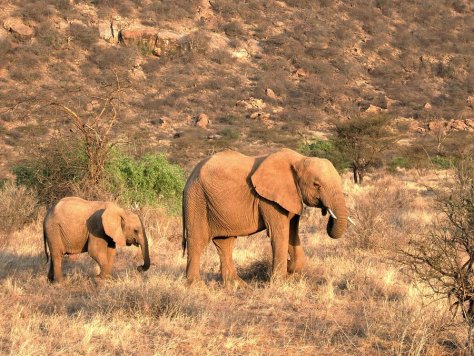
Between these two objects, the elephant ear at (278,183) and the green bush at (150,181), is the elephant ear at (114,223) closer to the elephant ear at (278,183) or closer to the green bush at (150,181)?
the elephant ear at (278,183)

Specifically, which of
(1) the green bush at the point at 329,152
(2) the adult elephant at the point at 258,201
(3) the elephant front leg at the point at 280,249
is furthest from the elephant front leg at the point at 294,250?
(1) the green bush at the point at 329,152

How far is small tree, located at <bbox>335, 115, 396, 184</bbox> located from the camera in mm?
26469

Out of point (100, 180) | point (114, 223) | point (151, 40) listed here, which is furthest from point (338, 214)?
point (151, 40)

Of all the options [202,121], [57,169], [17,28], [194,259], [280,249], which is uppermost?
[17,28]

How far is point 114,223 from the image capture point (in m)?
8.31

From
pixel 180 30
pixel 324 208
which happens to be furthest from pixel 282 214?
pixel 180 30

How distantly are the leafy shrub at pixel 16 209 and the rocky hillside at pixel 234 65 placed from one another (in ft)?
59.7

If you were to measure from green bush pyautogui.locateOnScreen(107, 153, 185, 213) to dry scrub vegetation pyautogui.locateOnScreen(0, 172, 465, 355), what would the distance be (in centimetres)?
397

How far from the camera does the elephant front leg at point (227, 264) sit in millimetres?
7734

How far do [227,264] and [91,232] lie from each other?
1.89 metres

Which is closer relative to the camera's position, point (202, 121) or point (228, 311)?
point (228, 311)

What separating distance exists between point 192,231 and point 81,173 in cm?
550

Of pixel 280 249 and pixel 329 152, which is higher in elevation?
pixel 329 152

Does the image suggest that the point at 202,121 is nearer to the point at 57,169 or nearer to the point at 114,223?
the point at 57,169
